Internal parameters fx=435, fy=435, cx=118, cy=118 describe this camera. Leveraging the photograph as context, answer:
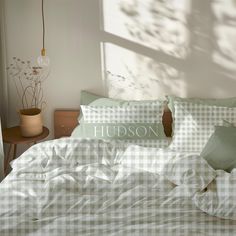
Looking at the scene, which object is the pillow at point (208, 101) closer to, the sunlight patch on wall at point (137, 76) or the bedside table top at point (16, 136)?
the sunlight patch on wall at point (137, 76)

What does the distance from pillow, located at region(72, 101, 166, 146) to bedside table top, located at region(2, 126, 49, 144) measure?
1.08 feet

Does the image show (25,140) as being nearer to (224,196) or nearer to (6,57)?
(6,57)

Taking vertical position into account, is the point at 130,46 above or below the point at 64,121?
above

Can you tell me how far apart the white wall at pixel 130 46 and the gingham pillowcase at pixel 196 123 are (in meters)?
0.31

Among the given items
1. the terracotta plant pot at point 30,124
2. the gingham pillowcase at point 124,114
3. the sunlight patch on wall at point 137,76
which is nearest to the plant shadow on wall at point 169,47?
the sunlight patch on wall at point 137,76

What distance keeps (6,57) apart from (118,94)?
90 centimetres

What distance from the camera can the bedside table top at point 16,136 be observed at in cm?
312

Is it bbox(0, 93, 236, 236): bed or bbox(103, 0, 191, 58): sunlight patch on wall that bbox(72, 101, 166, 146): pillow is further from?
bbox(103, 0, 191, 58): sunlight patch on wall

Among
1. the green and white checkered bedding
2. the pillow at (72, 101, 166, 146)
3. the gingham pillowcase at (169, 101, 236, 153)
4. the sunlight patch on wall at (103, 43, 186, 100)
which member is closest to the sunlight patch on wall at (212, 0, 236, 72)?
the sunlight patch on wall at (103, 43, 186, 100)

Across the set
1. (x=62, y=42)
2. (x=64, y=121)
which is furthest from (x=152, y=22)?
(x=64, y=121)

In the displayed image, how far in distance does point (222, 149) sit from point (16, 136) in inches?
59.1

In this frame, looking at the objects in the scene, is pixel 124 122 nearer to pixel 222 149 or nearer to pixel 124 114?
pixel 124 114

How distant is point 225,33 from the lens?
10.2ft

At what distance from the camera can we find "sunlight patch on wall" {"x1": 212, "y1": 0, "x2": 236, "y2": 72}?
10.0ft
